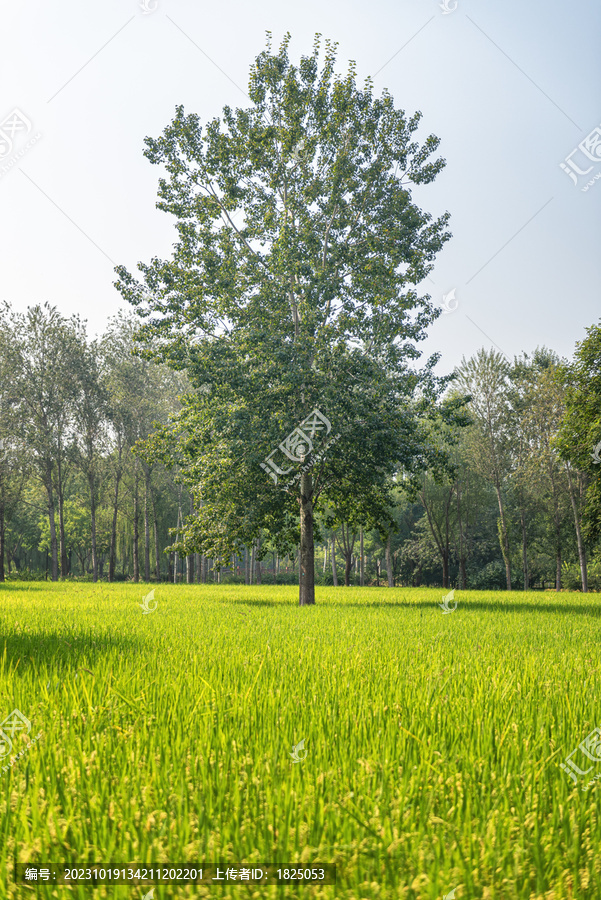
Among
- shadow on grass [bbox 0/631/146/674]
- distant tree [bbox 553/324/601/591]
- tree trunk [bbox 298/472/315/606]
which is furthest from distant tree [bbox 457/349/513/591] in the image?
shadow on grass [bbox 0/631/146/674]

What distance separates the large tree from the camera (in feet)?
60.4

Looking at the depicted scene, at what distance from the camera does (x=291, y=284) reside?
19.8m

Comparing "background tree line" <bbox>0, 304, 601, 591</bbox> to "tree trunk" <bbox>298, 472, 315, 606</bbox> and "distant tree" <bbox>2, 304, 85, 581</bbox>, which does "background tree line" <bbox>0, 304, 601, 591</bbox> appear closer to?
"distant tree" <bbox>2, 304, 85, 581</bbox>

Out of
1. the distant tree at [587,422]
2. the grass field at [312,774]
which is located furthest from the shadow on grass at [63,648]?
the distant tree at [587,422]

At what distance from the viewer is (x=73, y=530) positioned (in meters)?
65.4

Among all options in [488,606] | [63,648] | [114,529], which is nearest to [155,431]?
[114,529]

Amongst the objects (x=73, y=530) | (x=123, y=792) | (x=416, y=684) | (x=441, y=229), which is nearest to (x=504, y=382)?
(x=441, y=229)

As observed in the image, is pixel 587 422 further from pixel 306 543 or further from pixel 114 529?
pixel 114 529

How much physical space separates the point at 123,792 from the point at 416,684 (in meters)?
3.20

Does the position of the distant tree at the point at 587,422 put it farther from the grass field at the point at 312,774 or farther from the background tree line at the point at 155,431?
the grass field at the point at 312,774

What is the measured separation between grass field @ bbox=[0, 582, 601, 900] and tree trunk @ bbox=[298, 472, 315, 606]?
14437 mm

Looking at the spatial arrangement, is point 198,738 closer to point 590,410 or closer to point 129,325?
point 590,410

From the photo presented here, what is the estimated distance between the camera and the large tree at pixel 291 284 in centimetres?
1841

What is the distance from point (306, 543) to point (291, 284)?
929cm
